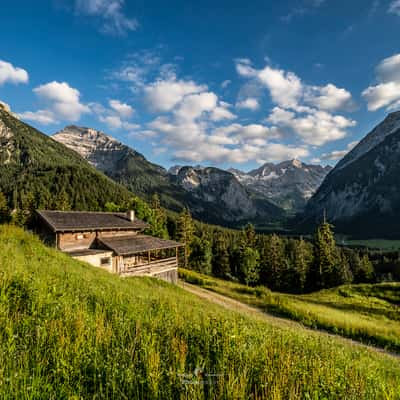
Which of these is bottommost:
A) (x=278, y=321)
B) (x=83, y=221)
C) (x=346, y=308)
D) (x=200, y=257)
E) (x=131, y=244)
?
(x=200, y=257)

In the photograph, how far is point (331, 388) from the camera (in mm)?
3047

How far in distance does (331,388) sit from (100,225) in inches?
1141

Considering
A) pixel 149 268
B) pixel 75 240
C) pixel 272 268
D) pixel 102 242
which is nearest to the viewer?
pixel 75 240

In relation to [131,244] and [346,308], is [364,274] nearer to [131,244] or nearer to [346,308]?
[346,308]

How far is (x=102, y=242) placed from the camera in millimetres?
27594

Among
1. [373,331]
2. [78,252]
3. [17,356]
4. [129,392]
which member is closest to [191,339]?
[129,392]

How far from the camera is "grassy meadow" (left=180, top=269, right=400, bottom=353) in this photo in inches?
583

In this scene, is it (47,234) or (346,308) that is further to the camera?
(47,234)

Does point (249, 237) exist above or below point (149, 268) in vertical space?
below

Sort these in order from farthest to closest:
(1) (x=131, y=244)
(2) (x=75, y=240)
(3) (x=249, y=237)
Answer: (3) (x=249, y=237)
(1) (x=131, y=244)
(2) (x=75, y=240)

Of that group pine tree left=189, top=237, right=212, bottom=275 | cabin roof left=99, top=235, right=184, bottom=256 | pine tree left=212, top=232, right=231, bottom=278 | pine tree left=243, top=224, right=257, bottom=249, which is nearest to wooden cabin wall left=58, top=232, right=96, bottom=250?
cabin roof left=99, top=235, right=184, bottom=256

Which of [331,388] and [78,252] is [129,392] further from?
[78,252]

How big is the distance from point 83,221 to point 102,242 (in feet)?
11.4

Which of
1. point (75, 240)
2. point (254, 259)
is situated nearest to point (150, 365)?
point (75, 240)
